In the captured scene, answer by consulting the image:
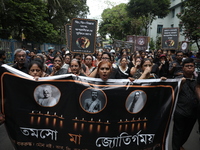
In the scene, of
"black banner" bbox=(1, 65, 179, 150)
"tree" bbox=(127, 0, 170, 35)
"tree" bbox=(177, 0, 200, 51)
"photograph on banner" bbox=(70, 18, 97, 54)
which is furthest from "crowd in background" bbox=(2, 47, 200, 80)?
"tree" bbox=(127, 0, 170, 35)

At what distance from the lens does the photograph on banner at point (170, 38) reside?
10.8 m

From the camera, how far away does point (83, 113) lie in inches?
113

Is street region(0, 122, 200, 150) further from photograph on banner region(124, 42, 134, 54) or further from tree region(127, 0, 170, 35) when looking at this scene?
tree region(127, 0, 170, 35)

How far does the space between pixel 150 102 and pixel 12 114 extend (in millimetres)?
1905

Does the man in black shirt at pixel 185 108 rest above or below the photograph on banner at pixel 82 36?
below

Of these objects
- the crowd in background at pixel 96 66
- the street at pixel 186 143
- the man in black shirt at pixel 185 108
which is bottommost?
the street at pixel 186 143

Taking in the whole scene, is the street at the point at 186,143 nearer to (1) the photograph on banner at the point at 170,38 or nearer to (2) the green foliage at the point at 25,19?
(1) the photograph on banner at the point at 170,38

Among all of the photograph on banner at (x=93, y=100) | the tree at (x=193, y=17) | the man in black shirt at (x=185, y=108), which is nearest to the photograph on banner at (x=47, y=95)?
the photograph on banner at (x=93, y=100)

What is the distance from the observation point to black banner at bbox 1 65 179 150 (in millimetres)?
2869

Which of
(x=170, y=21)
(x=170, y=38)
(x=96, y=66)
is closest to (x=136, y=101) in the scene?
(x=96, y=66)

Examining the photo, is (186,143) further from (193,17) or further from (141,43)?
(141,43)

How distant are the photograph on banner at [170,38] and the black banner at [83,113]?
8445 mm

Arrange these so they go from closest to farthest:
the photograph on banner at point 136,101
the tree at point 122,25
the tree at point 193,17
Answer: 1. the photograph on banner at point 136,101
2. the tree at point 193,17
3. the tree at point 122,25

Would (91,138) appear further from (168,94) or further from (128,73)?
(128,73)
